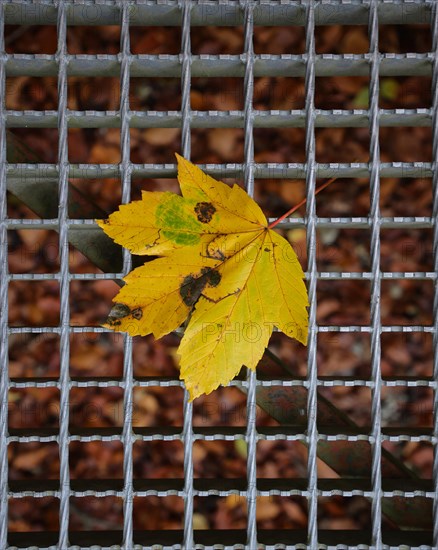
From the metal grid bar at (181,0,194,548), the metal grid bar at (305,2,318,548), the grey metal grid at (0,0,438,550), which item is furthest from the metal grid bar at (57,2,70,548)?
→ the metal grid bar at (305,2,318,548)

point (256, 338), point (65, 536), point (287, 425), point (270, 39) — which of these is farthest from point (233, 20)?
point (65, 536)

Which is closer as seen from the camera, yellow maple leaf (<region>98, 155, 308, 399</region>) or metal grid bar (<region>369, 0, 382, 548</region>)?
yellow maple leaf (<region>98, 155, 308, 399</region>)

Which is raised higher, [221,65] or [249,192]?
[221,65]

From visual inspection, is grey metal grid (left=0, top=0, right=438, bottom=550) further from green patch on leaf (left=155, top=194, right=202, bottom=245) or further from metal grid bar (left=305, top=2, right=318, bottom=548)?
green patch on leaf (left=155, top=194, right=202, bottom=245)

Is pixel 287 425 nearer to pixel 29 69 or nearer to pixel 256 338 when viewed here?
pixel 256 338

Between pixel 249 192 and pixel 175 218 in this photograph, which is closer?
pixel 175 218

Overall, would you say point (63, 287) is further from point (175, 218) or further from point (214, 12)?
point (214, 12)

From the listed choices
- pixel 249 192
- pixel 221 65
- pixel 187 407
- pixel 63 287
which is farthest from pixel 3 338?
pixel 221 65
